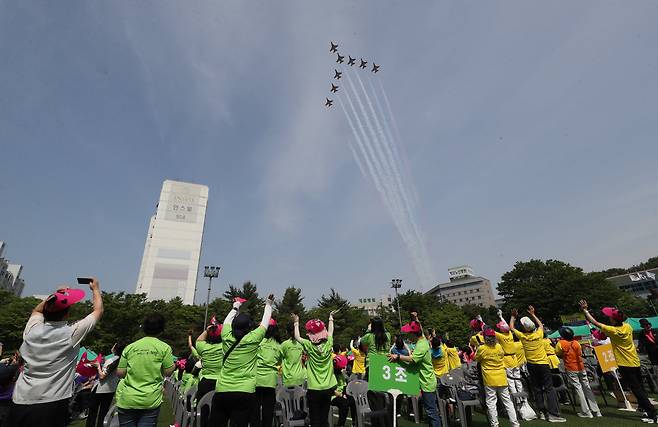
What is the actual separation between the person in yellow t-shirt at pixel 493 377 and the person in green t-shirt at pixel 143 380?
218 inches

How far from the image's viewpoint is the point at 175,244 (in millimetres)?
87312

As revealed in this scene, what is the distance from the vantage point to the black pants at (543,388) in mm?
7219

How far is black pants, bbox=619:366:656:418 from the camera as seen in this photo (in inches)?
255

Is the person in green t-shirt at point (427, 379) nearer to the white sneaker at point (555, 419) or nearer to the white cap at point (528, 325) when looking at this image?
the white cap at point (528, 325)

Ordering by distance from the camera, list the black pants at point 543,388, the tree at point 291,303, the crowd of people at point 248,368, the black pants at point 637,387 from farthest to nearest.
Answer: the tree at point 291,303, the black pants at point 543,388, the black pants at point 637,387, the crowd of people at point 248,368

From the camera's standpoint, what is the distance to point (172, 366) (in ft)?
14.1

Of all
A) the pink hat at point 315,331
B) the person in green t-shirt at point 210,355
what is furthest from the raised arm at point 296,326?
the person in green t-shirt at point 210,355

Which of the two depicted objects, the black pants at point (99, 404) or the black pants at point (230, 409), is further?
the black pants at point (99, 404)

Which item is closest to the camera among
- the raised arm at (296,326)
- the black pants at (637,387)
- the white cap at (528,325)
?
the raised arm at (296,326)

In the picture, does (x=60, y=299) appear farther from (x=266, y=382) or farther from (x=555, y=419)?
(x=555, y=419)

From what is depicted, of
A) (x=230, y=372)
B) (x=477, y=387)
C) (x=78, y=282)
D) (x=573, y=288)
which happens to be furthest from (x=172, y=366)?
(x=573, y=288)

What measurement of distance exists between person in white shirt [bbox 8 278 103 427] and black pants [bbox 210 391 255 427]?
152 centimetres

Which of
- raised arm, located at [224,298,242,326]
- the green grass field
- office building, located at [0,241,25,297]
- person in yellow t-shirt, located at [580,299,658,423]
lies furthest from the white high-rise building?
person in yellow t-shirt, located at [580,299,658,423]

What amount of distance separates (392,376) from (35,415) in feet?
14.3
